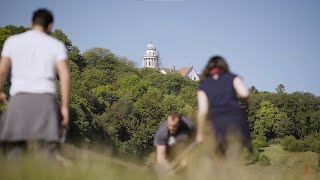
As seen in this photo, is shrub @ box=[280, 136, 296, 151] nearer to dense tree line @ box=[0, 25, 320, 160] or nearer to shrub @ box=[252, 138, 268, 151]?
shrub @ box=[252, 138, 268, 151]

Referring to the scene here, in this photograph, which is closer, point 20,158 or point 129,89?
point 20,158

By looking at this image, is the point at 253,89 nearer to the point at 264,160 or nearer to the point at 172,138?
the point at 264,160

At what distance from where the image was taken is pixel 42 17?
16.5 feet

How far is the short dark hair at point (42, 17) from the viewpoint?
503 centimetres

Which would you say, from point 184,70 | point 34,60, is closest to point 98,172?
point 34,60

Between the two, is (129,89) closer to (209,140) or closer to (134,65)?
(134,65)

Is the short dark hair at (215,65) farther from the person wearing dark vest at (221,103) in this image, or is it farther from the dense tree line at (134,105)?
the dense tree line at (134,105)

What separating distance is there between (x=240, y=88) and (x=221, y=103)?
27cm

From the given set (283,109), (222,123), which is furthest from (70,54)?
(222,123)

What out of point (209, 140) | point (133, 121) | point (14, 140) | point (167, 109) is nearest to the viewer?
point (14, 140)

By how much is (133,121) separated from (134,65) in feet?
176

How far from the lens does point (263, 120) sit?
9669 centimetres

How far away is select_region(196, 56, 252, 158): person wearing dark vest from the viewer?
5.64 meters

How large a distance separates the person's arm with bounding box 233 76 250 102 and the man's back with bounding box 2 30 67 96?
199 centimetres
